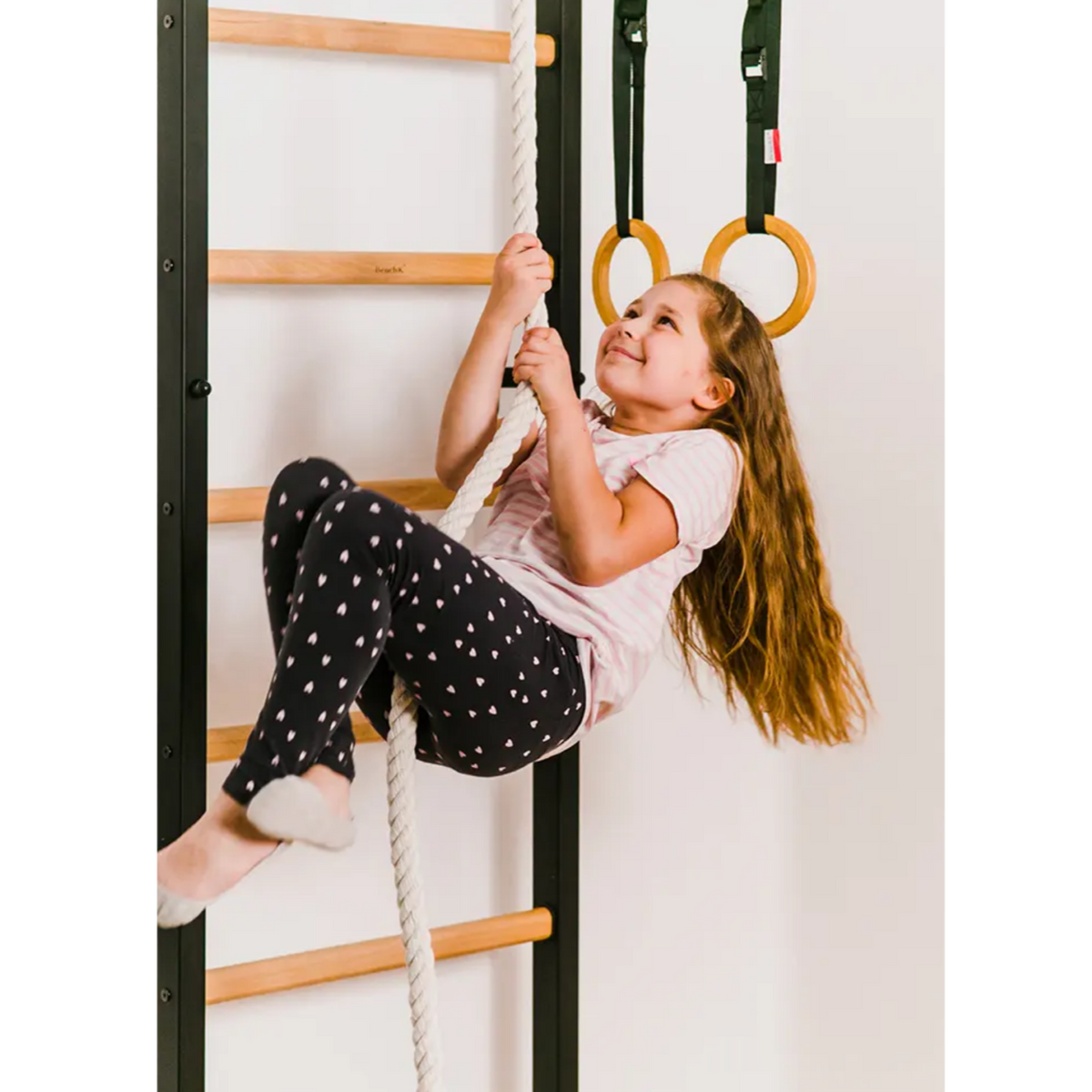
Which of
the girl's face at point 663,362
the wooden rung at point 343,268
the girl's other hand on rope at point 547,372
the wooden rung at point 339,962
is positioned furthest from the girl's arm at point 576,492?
the wooden rung at point 339,962

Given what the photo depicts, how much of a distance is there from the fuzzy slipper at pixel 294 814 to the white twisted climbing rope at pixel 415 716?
0.41ft

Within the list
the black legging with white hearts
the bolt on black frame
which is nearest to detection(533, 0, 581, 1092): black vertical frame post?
the bolt on black frame

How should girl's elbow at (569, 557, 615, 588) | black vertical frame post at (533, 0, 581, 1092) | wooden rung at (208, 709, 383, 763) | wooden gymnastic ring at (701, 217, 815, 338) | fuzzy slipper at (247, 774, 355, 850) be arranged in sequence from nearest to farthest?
1. fuzzy slipper at (247, 774, 355, 850)
2. girl's elbow at (569, 557, 615, 588)
3. wooden gymnastic ring at (701, 217, 815, 338)
4. wooden rung at (208, 709, 383, 763)
5. black vertical frame post at (533, 0, 581, 1092)

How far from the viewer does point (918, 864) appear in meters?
2.07

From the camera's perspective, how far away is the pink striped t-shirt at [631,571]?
155cm

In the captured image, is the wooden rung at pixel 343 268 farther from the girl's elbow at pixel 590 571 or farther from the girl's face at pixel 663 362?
the girl's elbow at pixel 590 571

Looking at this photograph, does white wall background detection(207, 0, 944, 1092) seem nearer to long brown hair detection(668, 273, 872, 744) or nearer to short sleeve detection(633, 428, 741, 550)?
long brown hair detection(668, 273, 872, 744)

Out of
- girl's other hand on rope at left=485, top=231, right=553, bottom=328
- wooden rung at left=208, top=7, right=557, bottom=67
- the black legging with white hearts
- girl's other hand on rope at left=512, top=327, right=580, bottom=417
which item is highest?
wooden rung at left=208, top=7, right=557, bottom=67

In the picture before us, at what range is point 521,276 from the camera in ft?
4.93

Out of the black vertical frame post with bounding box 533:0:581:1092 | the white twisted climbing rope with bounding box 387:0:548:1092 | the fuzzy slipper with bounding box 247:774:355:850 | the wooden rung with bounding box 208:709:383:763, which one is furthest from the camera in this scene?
the black vertical frame post with bounding box 533:0:581:1092

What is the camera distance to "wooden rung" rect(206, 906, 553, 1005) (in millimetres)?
1698

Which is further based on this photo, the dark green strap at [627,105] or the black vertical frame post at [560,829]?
the black vertical frame post at [560,829]
